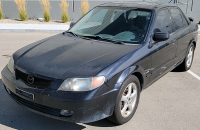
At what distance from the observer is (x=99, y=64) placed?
3.38 meters

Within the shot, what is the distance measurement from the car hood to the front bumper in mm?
219

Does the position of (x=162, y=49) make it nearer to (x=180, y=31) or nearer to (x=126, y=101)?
(x=180, y=31)

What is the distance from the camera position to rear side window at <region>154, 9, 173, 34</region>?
178 inches

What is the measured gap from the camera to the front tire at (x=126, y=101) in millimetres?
3430

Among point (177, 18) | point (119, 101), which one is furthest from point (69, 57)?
point (177, 18)

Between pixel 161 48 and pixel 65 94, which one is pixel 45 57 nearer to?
pixel 65 94

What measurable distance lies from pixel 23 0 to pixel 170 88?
11.1 meters

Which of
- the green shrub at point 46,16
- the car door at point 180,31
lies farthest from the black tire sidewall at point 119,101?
the green shrub at point 46,16

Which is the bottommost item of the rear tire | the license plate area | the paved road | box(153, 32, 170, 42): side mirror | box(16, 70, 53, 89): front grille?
the paved road

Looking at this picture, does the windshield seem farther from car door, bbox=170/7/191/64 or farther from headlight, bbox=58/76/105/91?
headlight, bbox=58/76/105/91

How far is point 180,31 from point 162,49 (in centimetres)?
101

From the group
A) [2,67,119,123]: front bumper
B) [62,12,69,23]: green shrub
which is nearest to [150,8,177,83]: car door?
[2,67,119,123]: front bumper

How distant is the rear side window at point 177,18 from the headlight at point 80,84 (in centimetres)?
266

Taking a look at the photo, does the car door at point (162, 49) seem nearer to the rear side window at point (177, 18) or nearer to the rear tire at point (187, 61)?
the rear side window at point (177, 18)
